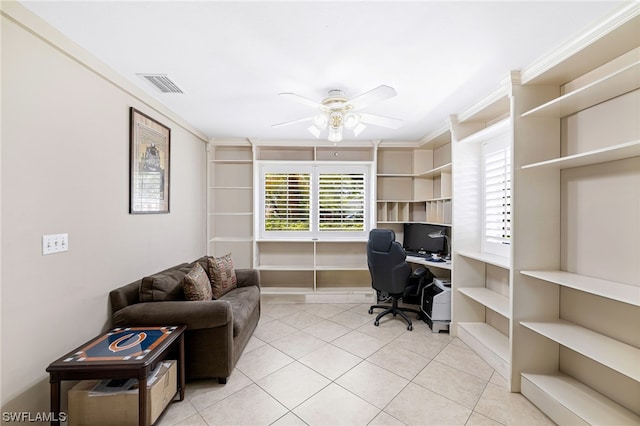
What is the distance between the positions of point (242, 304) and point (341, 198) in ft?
7.51

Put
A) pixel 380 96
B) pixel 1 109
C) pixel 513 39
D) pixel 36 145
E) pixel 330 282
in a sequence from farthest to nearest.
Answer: pixel 330 282 → pixel 380 96 → pixel 513 39 → pixel 36 145 → pixel 1 109

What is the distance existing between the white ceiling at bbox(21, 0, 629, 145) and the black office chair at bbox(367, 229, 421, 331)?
1.61 meters

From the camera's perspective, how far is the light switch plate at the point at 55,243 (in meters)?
1.57


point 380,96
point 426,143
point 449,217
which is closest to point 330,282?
point 449,217

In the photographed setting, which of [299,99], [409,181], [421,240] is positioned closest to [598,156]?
[299,99]

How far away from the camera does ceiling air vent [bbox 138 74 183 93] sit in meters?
2.16

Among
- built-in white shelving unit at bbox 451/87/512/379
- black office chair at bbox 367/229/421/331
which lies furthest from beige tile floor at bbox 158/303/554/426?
black office chair at bbox 367/229/421/331

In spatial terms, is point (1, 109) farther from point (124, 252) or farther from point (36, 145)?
point (124, 252)

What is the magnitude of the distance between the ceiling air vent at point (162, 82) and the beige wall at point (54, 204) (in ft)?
0.72

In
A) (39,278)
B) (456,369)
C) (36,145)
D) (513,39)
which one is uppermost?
(513,39)

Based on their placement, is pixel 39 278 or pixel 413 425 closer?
pixel 39 278

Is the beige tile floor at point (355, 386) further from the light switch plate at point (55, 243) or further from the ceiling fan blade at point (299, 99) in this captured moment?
the ceiling fan blade at point (299, 99)

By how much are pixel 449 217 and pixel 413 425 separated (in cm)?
247

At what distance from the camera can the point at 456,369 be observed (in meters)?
2.34
